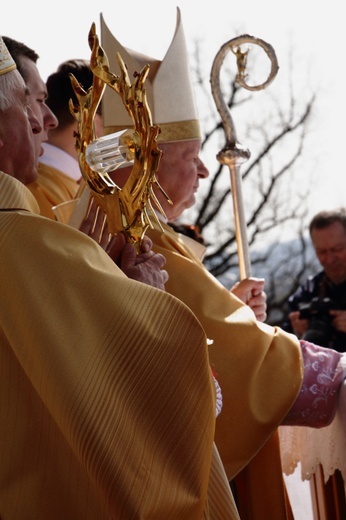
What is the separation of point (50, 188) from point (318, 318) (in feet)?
4.90

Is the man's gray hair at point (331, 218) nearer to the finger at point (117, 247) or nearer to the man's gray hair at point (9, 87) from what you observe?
the finger at point (117, 247)

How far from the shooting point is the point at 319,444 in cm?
382

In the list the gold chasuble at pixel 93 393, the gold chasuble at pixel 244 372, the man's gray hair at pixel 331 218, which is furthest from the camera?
the man's gray hair at pixel 331 218

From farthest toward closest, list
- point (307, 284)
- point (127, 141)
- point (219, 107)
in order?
point (307, 284) < point (219, 107) < point (127, 141)

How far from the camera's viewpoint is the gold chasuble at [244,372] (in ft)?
11.3

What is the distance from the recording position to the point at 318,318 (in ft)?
17.2

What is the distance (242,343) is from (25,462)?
1.30 meters

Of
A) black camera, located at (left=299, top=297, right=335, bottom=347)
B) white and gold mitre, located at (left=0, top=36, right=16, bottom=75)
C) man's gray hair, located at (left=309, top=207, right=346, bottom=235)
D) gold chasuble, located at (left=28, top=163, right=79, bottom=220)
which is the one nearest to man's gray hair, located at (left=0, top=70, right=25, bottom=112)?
white and gold mitre, located at (left=0, top=36, right=16, bottom=75)

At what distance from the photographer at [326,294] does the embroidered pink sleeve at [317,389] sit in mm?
1478

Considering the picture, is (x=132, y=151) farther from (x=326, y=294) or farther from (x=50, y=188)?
(x=326, y=294)

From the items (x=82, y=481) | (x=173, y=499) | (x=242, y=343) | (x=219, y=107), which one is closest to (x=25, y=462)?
(x=82, y=481)

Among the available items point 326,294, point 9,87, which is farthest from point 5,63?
point 326,294

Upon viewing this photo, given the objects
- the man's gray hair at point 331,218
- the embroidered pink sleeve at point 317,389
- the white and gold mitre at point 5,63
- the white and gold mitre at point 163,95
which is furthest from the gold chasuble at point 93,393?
the man's gray hair at point 331,218

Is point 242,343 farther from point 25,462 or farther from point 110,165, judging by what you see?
point 25,462
